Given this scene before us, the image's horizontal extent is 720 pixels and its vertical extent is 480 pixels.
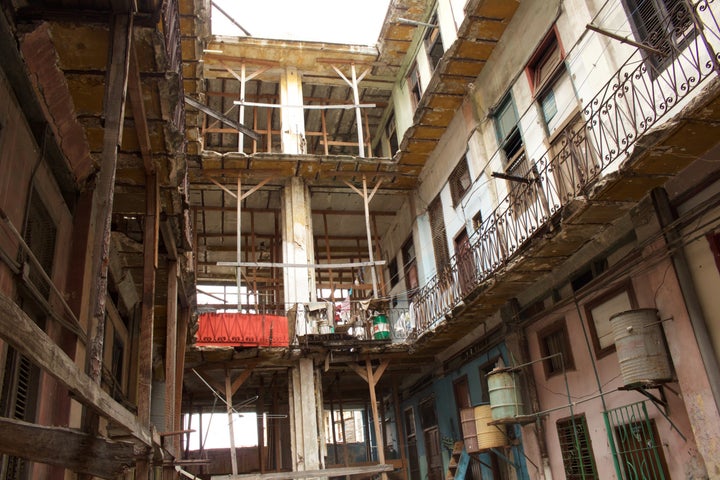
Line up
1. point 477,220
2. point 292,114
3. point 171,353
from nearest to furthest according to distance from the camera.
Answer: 1. point 171,353
2. point 477,220
3. point 292,114

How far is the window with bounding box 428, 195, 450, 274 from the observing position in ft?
56.3

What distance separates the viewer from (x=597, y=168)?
29.3 ft

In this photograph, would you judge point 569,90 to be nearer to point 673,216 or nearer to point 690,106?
point 673,216

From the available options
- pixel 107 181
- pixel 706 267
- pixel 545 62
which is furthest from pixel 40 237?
pixel 545 62

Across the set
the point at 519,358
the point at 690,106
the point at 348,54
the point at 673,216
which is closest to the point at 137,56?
the point at 690,106

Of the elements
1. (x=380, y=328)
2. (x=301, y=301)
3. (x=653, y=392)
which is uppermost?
(x=301, y=301)

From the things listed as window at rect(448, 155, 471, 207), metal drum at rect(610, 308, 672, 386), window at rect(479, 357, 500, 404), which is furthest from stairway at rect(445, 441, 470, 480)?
metal drum at rect(610, 308, 672, 386)

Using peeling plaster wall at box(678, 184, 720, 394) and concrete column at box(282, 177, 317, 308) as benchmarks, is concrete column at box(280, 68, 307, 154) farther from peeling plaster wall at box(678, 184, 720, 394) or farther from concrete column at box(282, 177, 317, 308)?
peeling plaster wall at box(678, 184, 720, 394)

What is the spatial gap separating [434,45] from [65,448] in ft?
54.1

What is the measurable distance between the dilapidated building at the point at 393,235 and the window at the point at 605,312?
0.04m

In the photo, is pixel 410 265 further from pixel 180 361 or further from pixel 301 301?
pixel 180 361

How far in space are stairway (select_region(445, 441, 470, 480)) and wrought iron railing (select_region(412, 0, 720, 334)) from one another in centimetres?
327

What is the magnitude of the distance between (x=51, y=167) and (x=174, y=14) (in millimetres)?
2260

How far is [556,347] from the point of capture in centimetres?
1218
